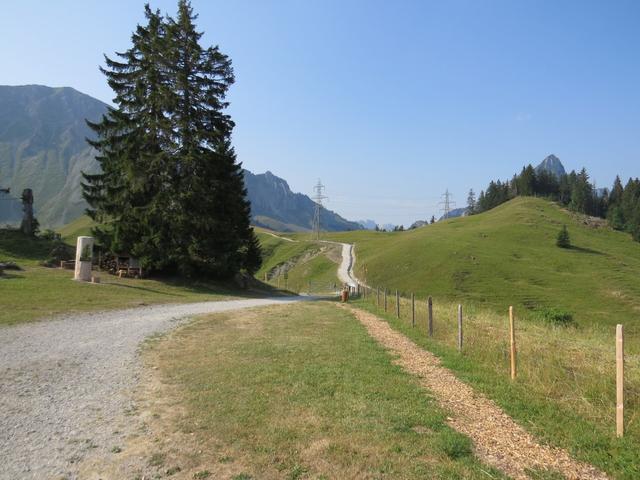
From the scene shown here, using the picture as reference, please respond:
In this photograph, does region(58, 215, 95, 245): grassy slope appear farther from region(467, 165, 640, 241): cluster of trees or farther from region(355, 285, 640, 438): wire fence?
region(467, 165, 640, 241): cluster of trees

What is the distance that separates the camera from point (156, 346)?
42.5 ft

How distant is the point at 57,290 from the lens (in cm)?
2341

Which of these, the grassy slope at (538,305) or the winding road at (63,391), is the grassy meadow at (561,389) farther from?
the winding road at (63,391)

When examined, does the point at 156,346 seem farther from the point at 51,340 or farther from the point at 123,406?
the point at 123,406

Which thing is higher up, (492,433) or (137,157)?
(137,157)

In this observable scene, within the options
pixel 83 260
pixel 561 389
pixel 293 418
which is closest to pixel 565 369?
pixel 561 389

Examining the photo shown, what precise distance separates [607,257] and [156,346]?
302 ft

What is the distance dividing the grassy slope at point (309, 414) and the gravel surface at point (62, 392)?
103 cm

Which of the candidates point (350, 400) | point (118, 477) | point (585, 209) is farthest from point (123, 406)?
point (585, 209)

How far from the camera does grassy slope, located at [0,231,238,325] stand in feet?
61.4

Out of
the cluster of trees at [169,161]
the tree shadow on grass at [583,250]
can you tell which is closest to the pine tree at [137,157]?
the cluster of trees at [169,161]

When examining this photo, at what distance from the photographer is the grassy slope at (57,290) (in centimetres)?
1872

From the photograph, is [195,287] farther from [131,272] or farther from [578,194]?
[578,194]

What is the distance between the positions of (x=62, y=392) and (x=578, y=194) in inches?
6051
